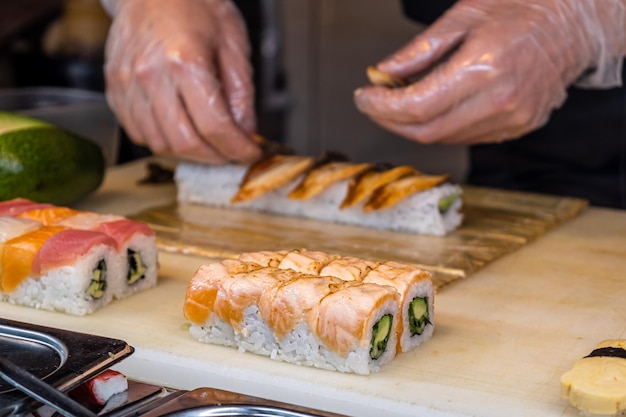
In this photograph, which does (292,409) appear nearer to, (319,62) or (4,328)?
(4,328)

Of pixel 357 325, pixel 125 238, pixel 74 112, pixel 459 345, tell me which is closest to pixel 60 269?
pixel 125 238

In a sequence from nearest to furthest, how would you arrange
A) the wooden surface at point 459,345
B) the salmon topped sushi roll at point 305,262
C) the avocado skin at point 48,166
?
the wooden surface at point 459,345 < the salmon topped sushi roll at point 305,262 < the avocado skin at point 48,166

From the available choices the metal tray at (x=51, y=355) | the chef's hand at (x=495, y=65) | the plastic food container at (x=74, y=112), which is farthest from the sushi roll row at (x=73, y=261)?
the plastic food container at (x=74, y=112)

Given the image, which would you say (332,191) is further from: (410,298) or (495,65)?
(410,298)

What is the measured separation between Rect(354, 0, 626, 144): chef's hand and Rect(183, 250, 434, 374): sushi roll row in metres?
0.65

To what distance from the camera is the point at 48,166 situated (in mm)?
2307

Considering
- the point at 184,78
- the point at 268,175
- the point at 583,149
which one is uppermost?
the point at 184,78

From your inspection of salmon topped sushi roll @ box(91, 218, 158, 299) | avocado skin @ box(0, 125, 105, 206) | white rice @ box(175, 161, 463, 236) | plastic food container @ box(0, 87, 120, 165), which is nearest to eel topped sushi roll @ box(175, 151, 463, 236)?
white rice @ box(175, 161, 463, 236)

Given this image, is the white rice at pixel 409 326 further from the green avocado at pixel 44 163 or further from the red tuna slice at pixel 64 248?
the green avocado at pixel 44 163

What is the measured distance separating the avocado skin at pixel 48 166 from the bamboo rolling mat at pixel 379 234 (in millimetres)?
179

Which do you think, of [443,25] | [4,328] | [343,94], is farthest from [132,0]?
[343,94]

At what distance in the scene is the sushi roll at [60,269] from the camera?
1.61 meters

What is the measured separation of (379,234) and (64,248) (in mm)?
875

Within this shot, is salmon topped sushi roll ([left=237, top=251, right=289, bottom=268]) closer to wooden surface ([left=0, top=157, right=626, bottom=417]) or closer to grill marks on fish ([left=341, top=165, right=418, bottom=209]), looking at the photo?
wooden surface ([left=0, top=157, right=626, bottom=417])
